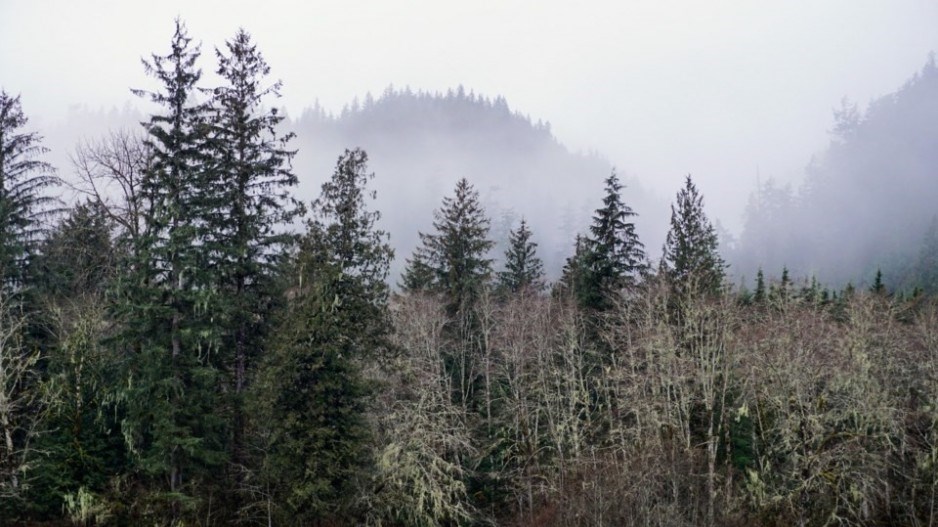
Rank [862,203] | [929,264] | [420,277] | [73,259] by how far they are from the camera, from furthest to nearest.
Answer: [862,203] < [929,264] < [420,277] < [73,259]

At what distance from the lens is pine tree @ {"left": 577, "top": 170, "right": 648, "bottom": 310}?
3078 cm

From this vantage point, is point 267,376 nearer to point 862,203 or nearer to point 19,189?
point 19,189

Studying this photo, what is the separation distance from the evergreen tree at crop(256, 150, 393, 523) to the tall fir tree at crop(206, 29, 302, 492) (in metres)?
1.98

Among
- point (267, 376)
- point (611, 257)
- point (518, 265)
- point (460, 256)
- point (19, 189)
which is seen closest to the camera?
point (267, 376)

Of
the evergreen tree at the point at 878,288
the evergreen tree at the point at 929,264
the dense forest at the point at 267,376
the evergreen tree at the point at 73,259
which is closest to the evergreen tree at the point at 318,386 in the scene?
the dense forest at the point at 267,376

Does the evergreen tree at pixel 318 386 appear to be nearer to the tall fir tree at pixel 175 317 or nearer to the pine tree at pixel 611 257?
the tall fir tree at pixel 175 317

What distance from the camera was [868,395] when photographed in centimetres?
2502

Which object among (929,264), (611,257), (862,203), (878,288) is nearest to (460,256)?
(611,257)

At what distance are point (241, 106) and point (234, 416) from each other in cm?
1153

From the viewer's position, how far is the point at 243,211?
22.1m

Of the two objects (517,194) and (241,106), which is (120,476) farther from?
(517,194)

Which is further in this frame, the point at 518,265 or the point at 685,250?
the point at 518,265

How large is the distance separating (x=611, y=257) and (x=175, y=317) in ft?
66.1

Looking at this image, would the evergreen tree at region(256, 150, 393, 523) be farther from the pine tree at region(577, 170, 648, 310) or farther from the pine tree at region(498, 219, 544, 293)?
the pine tree at region(498, 219, 544, 293)
